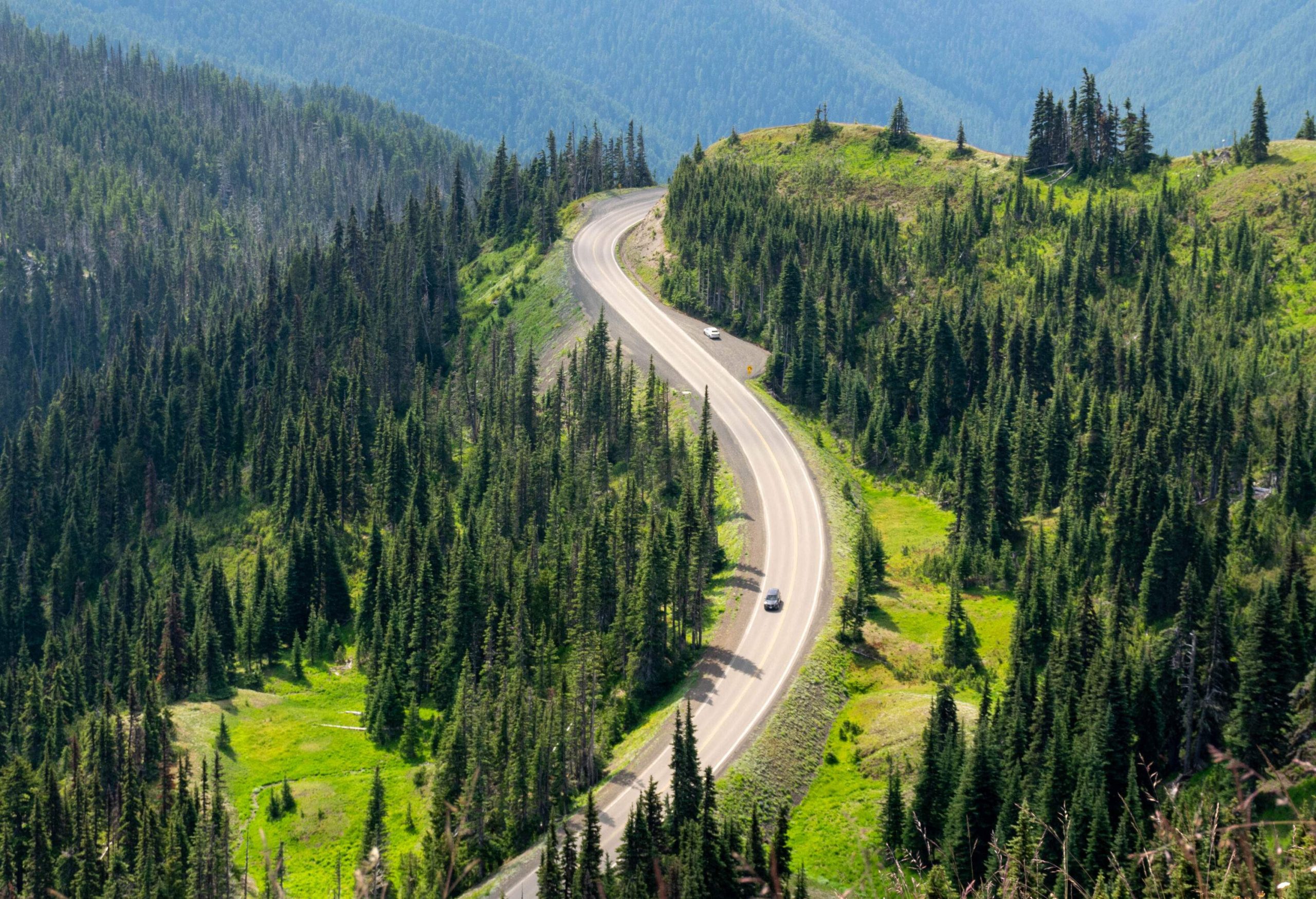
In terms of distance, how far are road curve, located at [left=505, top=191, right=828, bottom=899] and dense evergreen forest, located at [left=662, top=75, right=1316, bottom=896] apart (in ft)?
21.9

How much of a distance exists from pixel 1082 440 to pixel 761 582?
34.7 meters

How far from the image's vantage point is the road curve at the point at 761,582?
8988cm

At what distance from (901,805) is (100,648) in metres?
108

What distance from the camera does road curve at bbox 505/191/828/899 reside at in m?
89.9

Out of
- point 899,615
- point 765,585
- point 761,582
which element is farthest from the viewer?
point 761,582

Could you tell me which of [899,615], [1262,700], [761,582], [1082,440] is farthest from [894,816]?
[1082,440]

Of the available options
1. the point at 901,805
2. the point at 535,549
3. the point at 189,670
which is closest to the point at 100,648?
the point at 189,670

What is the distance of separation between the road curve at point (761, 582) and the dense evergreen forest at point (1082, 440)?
6681 millimetres

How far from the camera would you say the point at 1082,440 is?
125250 millimetres

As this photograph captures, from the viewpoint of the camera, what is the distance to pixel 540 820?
293ft

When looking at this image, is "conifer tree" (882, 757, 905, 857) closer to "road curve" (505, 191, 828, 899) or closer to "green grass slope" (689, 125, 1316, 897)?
"green grass slope" (689, 125, 1316, 897)

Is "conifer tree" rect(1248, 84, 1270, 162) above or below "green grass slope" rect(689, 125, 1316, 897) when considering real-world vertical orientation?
above

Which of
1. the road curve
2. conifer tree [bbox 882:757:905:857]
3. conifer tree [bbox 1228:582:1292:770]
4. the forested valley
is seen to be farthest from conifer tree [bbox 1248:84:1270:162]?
conifer tree [bbox 882:757:905:857]

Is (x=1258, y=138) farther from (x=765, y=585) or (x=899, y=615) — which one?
(x=765, y=585)
